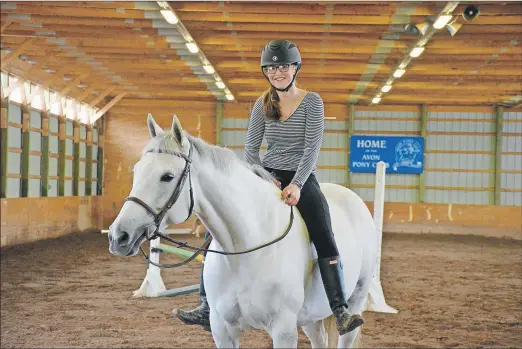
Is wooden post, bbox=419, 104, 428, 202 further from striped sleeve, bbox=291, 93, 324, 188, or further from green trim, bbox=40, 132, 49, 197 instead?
striped sleeve, bbox=291, 93, 324, 188

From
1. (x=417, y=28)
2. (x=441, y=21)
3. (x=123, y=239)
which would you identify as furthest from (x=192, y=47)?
(x=123, y=239)

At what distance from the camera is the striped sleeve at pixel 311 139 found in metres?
3.16

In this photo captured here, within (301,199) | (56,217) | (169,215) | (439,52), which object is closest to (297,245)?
(301,199)

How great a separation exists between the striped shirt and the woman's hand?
3cm

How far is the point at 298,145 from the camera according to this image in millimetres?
3299

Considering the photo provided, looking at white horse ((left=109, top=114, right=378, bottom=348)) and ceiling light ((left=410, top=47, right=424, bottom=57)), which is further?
ceiling light ((left=410, top=47, right=424, bottom=57))

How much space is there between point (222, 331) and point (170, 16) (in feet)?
26.0

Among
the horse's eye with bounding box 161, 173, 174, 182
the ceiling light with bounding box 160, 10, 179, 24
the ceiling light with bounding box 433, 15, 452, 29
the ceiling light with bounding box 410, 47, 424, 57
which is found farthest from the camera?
the ceiling light with bounding box 410, 47, 424, 57

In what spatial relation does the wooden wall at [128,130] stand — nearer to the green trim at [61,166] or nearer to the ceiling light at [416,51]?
the green trim at [61,166]

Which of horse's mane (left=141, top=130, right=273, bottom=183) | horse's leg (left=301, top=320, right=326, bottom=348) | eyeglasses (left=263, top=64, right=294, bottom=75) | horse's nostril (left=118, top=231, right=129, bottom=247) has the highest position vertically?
eyeglasses (left=263, top=64, right=294, bottom=75)

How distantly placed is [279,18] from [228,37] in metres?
1.83

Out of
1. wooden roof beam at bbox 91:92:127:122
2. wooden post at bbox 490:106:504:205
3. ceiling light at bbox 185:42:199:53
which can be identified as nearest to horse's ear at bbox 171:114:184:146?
ceiling light at bbox 185:42:199:53

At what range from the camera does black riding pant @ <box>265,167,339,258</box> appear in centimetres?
321

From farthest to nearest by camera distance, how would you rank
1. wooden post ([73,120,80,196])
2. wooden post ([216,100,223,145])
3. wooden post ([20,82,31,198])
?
wooden post ([216,100,223,145]) → wooden post ([73,120,80,196]) → wooden post ([20,82,31,198])
